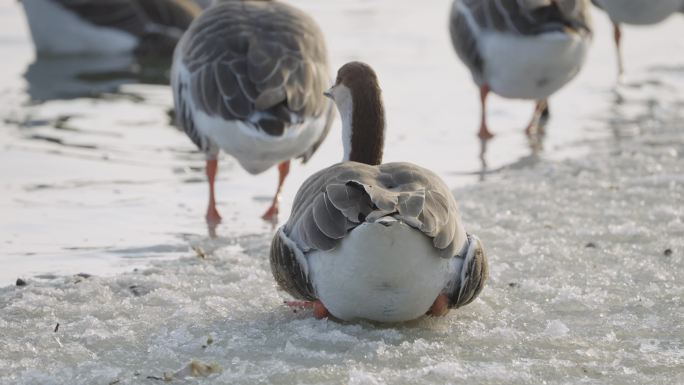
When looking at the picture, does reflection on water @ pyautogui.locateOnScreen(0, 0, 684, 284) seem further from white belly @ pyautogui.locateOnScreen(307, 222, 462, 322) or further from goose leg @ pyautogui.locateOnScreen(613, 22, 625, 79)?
white belly @ pyautogui.locateOnScreen(307, 222, 462, 322)

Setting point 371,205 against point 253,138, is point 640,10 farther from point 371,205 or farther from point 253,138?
point 371,205

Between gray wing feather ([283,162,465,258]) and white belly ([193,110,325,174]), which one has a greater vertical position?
gray wing feather ([283,162,465,258])

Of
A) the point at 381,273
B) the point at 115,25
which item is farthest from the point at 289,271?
the point at 115,25

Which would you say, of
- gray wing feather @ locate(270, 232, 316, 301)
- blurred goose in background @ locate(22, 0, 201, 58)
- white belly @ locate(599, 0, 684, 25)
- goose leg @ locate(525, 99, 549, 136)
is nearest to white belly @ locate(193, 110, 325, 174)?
gray wing feather @ locate(270, 232, 316, 301)

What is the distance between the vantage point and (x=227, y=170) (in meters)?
8.68

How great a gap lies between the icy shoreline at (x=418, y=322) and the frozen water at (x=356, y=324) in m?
0.01

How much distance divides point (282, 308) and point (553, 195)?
104 inches

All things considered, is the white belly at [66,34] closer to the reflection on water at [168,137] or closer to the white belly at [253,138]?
the reflection on water at [168,137]

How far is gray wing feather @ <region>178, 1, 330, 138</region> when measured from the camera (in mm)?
6734

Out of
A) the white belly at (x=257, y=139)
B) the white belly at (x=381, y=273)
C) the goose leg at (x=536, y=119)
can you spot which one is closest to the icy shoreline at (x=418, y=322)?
the white belly at (x=381, y=273)

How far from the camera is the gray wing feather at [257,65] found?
6.73 metres

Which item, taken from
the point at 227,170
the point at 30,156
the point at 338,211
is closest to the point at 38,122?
the point at 30,156

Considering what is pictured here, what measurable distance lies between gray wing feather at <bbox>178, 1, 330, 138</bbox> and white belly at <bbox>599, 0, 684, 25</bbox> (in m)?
4.69

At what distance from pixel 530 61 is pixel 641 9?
2763 mm
